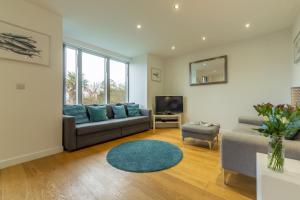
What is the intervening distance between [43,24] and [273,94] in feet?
16.4

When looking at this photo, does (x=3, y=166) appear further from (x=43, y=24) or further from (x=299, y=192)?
(x=299, y=192)

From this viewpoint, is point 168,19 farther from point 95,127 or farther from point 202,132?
point 95,127

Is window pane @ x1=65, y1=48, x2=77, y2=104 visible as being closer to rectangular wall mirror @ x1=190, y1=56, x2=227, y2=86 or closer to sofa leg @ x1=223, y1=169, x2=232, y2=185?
rectangular wall mirror @ x1=190, y1=56, x2=227, y2=86

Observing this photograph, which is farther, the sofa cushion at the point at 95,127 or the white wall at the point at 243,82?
the white wall at the point at 243,82

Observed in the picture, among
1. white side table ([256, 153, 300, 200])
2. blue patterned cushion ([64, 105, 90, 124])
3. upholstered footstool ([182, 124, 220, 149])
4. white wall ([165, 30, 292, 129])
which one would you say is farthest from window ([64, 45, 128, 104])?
white side table ([256, 153, 300, 200])

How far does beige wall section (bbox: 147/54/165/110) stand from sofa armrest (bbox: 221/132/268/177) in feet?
11.5

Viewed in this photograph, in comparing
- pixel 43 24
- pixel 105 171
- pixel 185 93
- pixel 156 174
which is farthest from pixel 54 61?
pixel 185 93

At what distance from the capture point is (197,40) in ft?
12.7

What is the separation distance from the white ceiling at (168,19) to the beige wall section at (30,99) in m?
0.30

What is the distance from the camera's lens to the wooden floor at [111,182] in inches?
61.6

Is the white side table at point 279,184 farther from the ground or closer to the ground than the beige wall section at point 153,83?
closer to the ground

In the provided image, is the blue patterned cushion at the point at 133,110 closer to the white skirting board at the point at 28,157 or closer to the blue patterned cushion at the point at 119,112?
the blue patterned cushion at the point at 119,112

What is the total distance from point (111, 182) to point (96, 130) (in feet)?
5.11

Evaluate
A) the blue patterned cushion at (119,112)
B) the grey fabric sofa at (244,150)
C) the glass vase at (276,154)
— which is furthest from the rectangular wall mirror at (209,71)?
the glass vase at (276,154)
